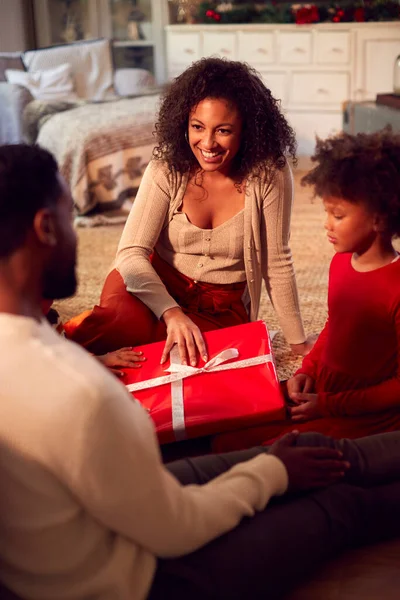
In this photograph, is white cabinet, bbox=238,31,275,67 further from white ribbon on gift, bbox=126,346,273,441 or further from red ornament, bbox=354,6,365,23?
white ribbon on gift, bbox=126,346,273,441

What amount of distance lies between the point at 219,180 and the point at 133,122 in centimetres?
235

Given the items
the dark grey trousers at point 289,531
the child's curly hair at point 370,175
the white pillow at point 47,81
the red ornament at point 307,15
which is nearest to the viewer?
the dark grey trousers at point 289,531

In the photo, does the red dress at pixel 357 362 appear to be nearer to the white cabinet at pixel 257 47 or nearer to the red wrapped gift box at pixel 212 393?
the red wrapped gift box at pixel 212 393

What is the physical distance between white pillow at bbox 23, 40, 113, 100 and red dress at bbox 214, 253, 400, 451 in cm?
387

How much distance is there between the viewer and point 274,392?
61.0 inches

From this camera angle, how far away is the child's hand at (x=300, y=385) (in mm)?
1624

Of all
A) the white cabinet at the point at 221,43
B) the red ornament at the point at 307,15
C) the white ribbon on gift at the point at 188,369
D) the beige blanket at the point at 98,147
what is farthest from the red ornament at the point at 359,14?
the white ribbon on gift at the point at 188,369

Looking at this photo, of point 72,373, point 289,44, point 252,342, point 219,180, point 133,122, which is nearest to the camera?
point 72,373

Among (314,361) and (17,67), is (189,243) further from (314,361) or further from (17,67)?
(17,67)

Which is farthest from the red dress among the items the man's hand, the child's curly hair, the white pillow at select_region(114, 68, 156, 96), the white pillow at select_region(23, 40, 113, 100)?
the white pillow at select_region(114, 68, 156, 96)

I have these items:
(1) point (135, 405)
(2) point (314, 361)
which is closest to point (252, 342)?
(2) point (314, 361)

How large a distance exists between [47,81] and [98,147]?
4.09ft

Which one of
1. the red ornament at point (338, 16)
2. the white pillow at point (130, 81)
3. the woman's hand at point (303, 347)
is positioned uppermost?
the red ornament at point (338, 16)

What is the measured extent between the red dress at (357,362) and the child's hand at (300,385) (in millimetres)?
38
